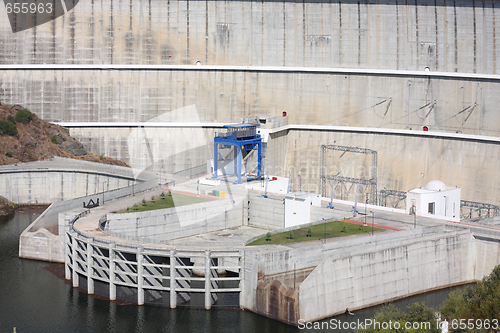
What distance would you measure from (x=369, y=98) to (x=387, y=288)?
45.1 m

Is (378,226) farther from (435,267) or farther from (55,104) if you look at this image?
(55,104)

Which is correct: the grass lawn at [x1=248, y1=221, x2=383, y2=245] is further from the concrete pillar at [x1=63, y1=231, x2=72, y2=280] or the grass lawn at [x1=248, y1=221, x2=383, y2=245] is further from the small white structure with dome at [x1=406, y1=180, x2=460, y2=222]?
the concrete pillar at [x1=63, y1=231, x2=72, y2=280]

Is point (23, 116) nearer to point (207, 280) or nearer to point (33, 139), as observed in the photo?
point (33, 139)

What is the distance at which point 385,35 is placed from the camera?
343 ft

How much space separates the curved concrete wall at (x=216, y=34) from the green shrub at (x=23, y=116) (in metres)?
7.89

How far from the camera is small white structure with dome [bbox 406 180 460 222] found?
77.2 metres

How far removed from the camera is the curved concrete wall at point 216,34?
105 m

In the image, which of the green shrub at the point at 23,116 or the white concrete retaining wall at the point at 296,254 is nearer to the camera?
the white concrete retaining wall at the point at 296,254

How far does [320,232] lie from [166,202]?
18864mm

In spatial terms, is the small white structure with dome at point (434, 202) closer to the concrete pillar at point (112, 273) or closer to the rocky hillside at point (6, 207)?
the concrete pillar at point (112, 273)

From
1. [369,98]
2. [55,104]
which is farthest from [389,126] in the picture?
[55,104]

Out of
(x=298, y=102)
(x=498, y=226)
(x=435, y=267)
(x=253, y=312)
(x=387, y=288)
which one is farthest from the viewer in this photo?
(x=298, y=102)

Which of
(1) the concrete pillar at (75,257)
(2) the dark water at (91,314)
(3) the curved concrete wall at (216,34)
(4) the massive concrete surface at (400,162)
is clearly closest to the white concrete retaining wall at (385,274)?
(2) the dark water at (91,314)

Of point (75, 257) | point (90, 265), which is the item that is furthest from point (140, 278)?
point (75, 257)
